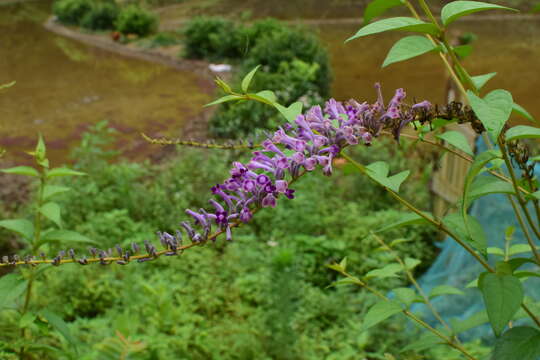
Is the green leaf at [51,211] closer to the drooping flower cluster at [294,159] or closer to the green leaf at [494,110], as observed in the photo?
the drooping flower cluster at [294,159]

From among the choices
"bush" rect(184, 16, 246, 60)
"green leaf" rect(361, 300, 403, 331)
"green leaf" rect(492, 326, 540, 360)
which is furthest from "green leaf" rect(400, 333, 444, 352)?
"bush" rect(184, 16, 246, 60)

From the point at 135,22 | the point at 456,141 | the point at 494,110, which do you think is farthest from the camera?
the point at 135,22

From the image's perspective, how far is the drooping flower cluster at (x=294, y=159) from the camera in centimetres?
74

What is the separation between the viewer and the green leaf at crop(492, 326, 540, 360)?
767mm

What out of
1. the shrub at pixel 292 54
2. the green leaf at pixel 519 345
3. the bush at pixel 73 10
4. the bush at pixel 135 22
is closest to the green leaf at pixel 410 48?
the green leaf at pixel 519 345

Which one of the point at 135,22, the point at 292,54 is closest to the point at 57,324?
the point at 292,54

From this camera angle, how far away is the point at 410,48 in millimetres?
706

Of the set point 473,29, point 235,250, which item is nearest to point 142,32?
Answer: point 473,29

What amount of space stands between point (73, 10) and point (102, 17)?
3.36 feet

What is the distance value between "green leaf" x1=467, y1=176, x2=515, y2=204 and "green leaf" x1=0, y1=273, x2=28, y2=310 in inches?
33.4

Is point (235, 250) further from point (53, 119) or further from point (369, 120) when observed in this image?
point (53, 119)

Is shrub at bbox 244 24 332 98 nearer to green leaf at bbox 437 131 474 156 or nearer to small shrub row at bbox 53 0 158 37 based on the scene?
small shrub row at bbox 53 0 158 37

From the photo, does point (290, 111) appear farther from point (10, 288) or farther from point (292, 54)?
point (292, 54)

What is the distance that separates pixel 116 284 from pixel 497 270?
2.79 metres
